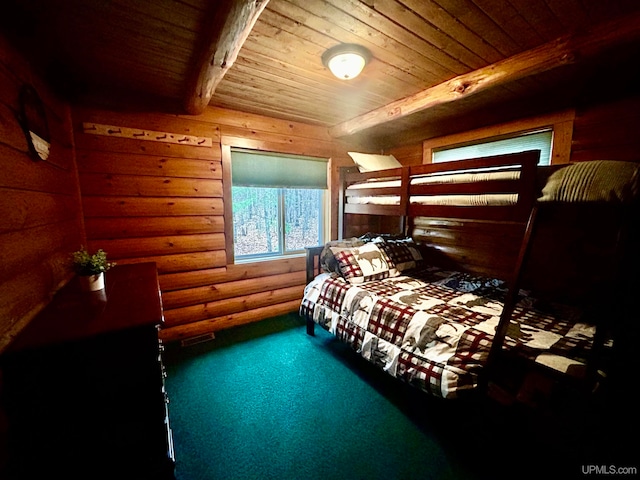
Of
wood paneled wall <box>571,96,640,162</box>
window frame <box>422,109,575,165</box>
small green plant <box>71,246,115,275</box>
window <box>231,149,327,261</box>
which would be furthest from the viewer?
window <box>231,149,327,261</box>

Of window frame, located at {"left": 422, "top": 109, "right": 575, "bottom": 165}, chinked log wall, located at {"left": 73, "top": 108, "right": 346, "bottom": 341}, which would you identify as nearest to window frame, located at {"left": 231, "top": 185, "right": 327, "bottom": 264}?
chinked log wall, located at {"left": 73, "top": 108, "right": 346, "bottom": 341}

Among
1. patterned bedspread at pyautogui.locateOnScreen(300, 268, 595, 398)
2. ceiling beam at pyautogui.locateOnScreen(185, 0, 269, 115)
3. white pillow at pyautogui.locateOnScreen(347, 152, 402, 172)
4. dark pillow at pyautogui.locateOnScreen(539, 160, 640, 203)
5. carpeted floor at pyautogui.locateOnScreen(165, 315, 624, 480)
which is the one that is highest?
ceiling beam at pyautogui.locateOnScreen(185, 0, 269, 115)

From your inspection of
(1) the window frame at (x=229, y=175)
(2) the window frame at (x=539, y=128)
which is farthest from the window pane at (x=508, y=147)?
(1) the window frame at (x=229, y=175)

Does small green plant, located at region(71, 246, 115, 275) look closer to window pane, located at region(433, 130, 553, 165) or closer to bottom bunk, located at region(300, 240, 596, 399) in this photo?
bottom bunk, located at region(300, 240, 596, 399)

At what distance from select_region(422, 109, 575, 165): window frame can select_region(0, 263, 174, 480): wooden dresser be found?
308 cm

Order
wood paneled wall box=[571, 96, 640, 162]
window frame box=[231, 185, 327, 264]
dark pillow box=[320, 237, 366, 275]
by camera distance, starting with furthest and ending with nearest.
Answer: window frame box=[231, 185, 327, 264] → dark pillow box=[320, 237, 366, 275] → wood paneled wall box=[571, 96, 640, 162]

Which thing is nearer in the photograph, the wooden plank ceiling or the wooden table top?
the wooden table top

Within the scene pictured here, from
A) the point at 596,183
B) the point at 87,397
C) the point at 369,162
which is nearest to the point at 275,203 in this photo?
the point at 369,162

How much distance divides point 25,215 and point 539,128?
3.58 m

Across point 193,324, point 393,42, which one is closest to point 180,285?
→ point 193,324

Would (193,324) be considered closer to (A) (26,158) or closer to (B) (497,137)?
(A) (26,158)

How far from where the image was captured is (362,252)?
2506 mm

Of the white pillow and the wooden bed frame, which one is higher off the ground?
the white pillow

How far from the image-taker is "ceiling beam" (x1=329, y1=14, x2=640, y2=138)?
1310 millimetres
